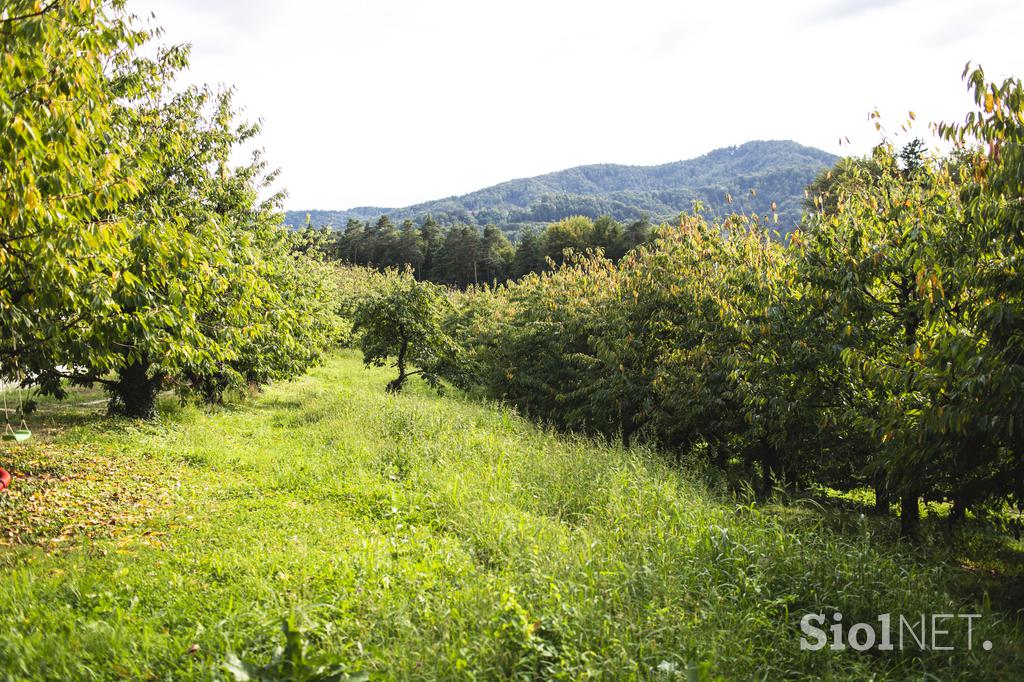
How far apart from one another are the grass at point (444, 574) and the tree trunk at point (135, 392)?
240 cm

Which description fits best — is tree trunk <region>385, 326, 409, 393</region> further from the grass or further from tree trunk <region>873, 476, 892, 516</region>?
tree trunk <region>873, 476, 892, 516</region>

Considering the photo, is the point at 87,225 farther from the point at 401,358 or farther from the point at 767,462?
the point at 401,358

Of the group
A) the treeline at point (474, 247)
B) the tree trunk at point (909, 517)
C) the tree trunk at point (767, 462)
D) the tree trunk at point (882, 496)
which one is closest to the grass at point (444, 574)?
the tree trunk at point (909, 517)

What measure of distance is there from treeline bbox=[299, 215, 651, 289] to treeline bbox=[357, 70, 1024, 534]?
4906 centimetres

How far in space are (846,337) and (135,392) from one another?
13133 millimetres

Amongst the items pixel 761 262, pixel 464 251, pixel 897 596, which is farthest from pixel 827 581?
pixel 464 251

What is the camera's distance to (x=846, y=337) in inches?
316

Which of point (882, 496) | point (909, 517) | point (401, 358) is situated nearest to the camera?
point (909, 517)

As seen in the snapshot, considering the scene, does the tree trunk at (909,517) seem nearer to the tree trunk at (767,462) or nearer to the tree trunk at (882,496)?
the tree trunk at (882,496)

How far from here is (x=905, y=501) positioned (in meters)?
7.96

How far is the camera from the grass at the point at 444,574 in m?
3.78

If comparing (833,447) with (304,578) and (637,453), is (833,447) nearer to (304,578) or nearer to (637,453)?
(637,453)

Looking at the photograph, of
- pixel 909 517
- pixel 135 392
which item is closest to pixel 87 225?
pixel 135 392

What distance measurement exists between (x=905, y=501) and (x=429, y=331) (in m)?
14.1
